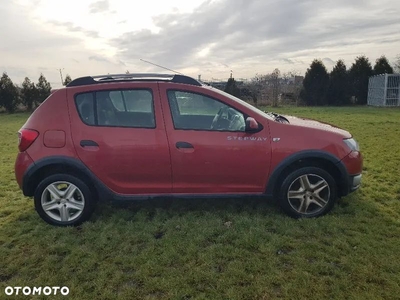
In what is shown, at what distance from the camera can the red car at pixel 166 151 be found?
11.3 feet

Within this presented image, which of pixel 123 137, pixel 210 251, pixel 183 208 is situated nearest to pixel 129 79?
pixel 123 137

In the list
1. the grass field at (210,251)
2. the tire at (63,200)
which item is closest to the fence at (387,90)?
the grass field at (210,251)

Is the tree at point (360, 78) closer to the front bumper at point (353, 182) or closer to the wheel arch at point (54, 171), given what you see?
the front bumper at point (353, 182)

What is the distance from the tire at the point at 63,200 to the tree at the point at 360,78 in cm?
2349

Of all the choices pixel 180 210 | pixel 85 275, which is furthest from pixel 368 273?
pixel 85 275

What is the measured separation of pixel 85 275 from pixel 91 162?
127 centimetres

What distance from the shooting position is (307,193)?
3584 mm

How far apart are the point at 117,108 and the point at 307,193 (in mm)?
2488

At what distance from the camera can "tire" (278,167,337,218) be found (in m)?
3.54

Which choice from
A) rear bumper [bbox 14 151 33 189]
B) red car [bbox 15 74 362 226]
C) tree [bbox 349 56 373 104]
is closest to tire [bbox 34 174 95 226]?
red car [bbox 15 74 362 226]

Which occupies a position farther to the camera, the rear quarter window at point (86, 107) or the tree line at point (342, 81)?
the tree line at point (342, 81)

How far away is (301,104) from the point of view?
76.5ft

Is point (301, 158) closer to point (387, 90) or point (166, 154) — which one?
point (166, 154)

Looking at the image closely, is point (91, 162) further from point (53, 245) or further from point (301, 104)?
point (301, 104)
